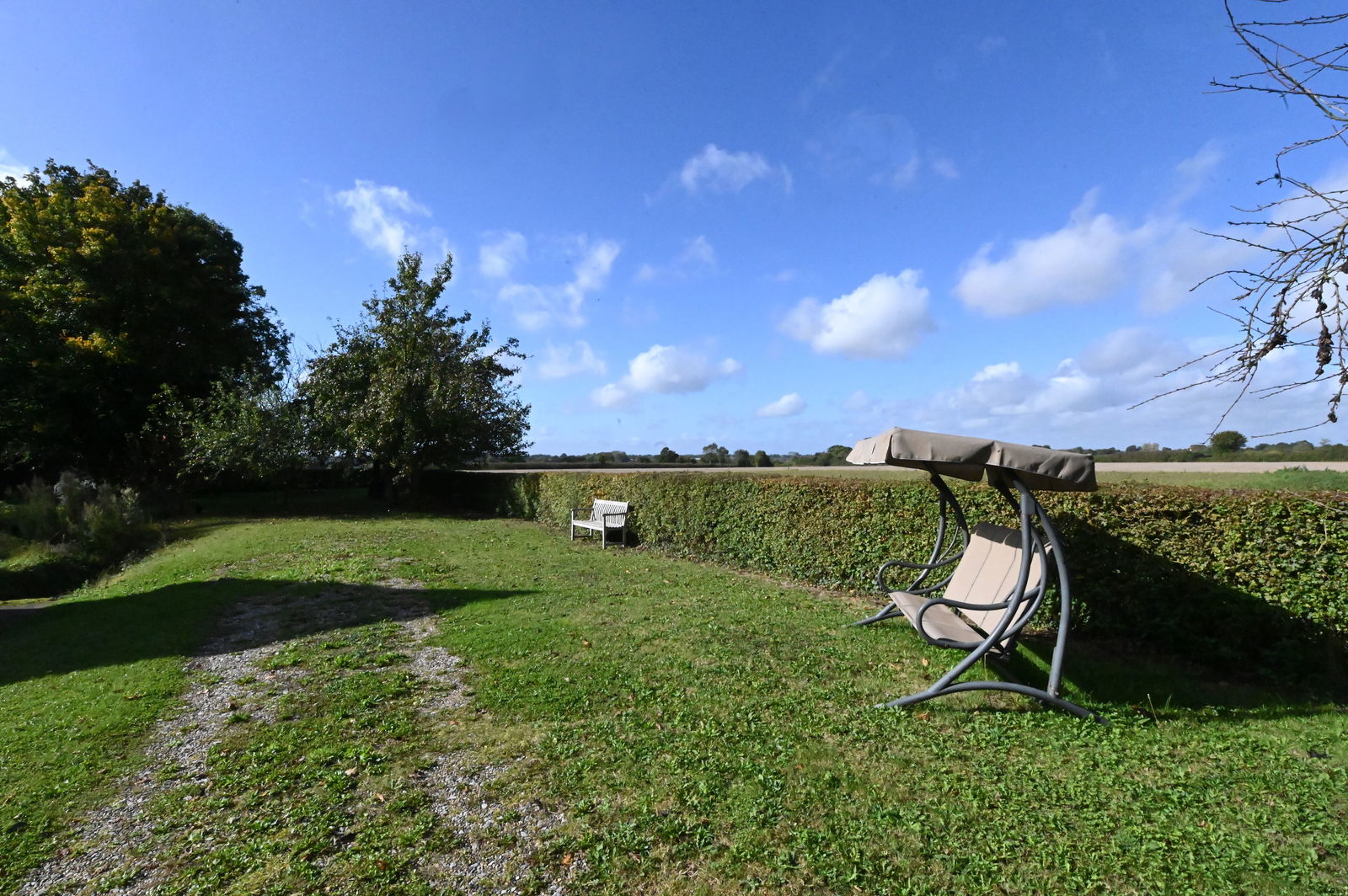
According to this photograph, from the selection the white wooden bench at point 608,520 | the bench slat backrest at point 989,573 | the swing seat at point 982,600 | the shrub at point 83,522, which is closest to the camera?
the swing seat at point 982,600

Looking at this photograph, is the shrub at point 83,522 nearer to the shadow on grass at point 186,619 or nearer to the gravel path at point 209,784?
the shadow on grass at point 186,619

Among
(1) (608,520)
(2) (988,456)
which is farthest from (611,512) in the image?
(2) (988,456)

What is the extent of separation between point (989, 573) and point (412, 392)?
21299 mm

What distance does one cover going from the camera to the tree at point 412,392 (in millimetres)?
22609

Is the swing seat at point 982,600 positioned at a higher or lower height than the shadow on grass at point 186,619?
higher

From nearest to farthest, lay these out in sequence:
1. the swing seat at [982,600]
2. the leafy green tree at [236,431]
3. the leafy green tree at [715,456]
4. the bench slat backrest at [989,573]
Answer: the swing seat at [982,600]
the bench slat backrest at [989,573]
the leafy green tree at [236,431]
the leafy green tree at [715,456]

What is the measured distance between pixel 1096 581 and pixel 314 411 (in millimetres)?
25451

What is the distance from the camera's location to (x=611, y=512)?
14555 millimetres

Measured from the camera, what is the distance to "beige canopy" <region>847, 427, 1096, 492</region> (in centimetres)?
431

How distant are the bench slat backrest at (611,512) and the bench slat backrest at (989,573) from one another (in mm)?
8602

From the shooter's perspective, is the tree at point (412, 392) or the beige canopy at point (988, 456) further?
the tree at point (412, 392)

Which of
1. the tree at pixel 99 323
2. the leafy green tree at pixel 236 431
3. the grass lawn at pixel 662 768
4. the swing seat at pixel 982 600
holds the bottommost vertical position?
the grass lawn at pixel 662 768

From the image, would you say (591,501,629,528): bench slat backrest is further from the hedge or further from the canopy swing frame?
the canopy swing frame

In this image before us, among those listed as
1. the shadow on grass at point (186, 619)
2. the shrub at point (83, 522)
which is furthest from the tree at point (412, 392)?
the shadow on grass at point (186, 619)
